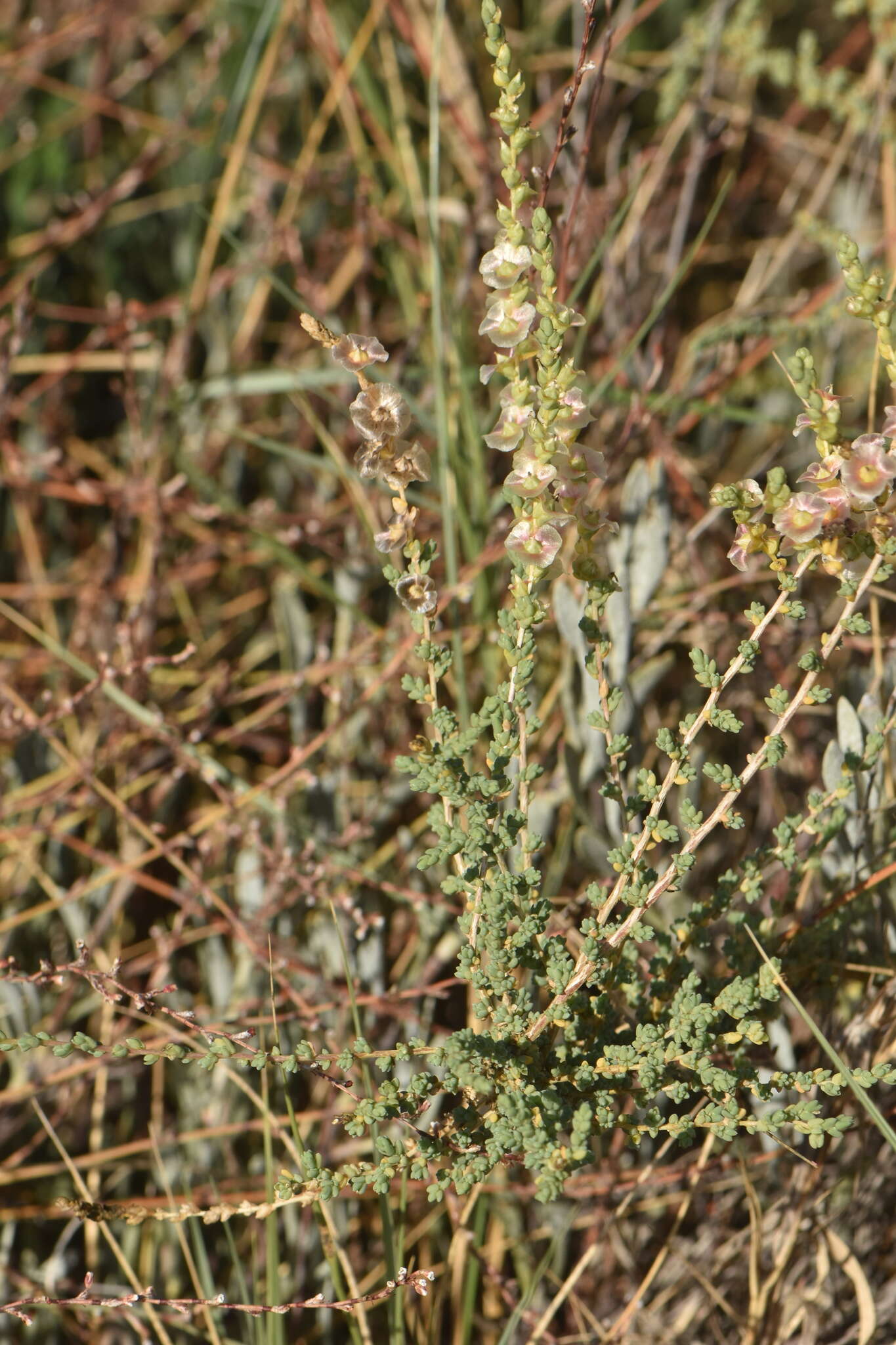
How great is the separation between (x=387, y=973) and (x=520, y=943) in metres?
0.60

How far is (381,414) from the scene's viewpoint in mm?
830

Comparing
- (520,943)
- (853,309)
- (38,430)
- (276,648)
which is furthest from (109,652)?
(853,309)

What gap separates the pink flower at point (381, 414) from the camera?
0.82m

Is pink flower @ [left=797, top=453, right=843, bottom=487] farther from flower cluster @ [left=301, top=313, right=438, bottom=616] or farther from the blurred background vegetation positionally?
the blurred background vegetation

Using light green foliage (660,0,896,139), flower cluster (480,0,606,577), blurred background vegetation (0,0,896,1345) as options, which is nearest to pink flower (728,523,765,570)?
flower cluster (480,0,606,577)

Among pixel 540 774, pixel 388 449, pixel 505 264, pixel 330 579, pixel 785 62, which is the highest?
pixel 785 62

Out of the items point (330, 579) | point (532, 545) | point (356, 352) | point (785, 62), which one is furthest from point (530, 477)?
point (785, 62)

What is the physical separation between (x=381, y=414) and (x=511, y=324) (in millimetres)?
111

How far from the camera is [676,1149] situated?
1237 millimetres

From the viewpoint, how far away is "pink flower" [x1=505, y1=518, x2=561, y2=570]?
83 cm

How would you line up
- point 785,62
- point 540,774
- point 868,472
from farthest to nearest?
point 785,62 < point 540,774 < point 868,472

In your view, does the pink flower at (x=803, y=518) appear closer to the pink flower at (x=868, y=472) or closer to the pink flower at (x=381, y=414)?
the pink flower at (x=868, y=472)

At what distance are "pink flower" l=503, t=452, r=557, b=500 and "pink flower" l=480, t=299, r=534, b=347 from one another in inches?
3.3

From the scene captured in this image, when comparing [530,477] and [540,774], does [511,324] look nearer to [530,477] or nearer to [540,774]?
[530,477]
